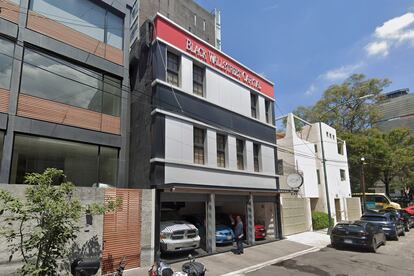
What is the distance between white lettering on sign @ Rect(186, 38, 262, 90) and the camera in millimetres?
15084

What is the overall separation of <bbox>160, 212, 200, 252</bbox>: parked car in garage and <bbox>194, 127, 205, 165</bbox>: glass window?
3.16 m

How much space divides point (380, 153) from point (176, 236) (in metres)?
35.5

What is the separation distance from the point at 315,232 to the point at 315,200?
5.72 meters

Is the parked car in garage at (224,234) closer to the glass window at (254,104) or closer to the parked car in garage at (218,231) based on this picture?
the parked car in garage at (218,231)

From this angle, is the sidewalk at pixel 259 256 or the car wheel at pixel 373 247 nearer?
the sidewalk at pixel 259 256

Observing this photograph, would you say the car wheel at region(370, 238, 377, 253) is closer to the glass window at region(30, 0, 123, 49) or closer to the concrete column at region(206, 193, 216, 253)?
the concrete column at region(206, 193, 216, 253)

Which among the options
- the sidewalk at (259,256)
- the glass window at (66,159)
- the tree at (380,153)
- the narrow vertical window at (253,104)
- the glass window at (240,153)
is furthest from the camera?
the tree at (380,153)

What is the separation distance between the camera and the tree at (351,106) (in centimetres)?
4212

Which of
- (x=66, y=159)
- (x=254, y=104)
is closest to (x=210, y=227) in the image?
(x=66, y=159)

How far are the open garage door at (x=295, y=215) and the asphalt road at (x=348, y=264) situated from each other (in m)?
3.69

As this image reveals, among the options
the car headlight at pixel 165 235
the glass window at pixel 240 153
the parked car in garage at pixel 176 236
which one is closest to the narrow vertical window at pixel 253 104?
the glass window at pixel 240 153

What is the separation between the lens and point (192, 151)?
45.6ft

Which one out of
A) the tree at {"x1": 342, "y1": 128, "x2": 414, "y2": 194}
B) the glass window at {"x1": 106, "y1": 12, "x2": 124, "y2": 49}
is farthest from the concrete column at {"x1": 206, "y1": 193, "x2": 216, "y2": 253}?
the tree at {"x1": 342, "y1": 128, "x2": 414, "y2": 194}

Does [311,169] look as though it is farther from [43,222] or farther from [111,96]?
[43,222]
